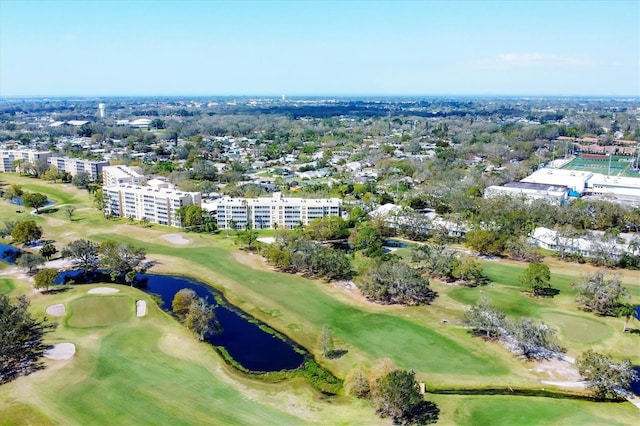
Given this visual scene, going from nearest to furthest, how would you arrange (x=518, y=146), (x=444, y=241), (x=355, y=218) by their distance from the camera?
1. (x=444, y=241)
2. (x=355, y=218)
3. (x=518, y=146)

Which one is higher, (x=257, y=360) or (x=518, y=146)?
(x=518, y=146)

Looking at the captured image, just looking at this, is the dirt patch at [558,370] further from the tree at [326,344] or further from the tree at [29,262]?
the tree at [29,262]

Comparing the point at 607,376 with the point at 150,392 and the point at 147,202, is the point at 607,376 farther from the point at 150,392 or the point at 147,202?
the point at 147,202

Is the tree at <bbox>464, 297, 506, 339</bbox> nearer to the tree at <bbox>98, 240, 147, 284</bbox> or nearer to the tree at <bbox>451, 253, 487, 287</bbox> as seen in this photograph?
the tree at <bbox>451, 253, 487, 287</bbox>

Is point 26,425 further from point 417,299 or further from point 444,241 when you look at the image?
point 444,241

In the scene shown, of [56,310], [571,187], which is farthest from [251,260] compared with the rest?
[571,187]

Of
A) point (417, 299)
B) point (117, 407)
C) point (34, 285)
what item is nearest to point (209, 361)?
point (117, 407)

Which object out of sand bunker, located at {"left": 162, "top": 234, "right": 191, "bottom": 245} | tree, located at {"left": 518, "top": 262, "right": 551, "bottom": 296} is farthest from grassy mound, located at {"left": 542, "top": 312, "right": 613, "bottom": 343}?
sand bunker, located at {"left": 162, "top": 234, "right": 191, "bottom": 245}
